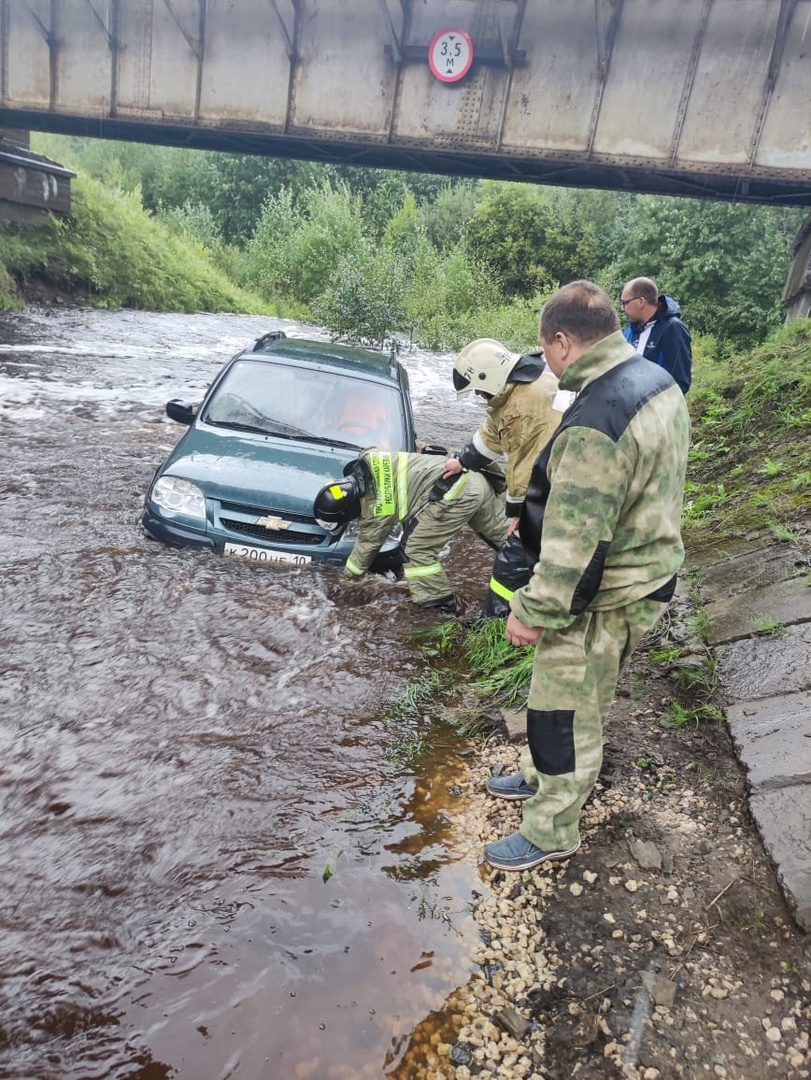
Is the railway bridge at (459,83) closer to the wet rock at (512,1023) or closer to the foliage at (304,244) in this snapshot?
the foliage at (304,244)

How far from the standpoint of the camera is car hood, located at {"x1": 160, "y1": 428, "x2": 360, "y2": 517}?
4961mm

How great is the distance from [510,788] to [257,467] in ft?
9.69

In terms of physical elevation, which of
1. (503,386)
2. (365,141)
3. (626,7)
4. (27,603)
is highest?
(626,7)

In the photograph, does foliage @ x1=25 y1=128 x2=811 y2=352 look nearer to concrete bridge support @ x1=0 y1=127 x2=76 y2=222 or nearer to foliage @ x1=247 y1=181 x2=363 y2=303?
foliage @ x1=247 y1=181 x2=363 y2=303

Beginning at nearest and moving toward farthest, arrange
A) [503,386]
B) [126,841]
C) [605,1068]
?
1. [605,1068]
2. [126,841]
3. [503,386]

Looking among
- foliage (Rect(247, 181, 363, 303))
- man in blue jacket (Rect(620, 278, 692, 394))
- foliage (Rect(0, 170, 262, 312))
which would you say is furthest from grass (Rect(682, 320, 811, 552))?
foliage (Rect(0, 170, 262, 312))

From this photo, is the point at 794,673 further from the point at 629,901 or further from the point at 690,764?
the point at 629,901

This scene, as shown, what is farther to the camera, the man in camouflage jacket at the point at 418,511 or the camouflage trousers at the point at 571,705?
the man in camouflage jacket at the point at 418,511

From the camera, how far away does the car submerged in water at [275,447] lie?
4961 mm

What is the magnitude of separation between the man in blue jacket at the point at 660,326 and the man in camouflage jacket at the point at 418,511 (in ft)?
5.16

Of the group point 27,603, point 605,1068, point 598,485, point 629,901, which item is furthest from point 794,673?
point 27,603

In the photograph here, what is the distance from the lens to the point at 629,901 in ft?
8.37

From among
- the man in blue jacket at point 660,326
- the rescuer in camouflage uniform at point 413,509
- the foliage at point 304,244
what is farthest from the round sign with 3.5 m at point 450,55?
the foliage at point 304,244

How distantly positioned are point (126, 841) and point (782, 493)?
15.0 feet
